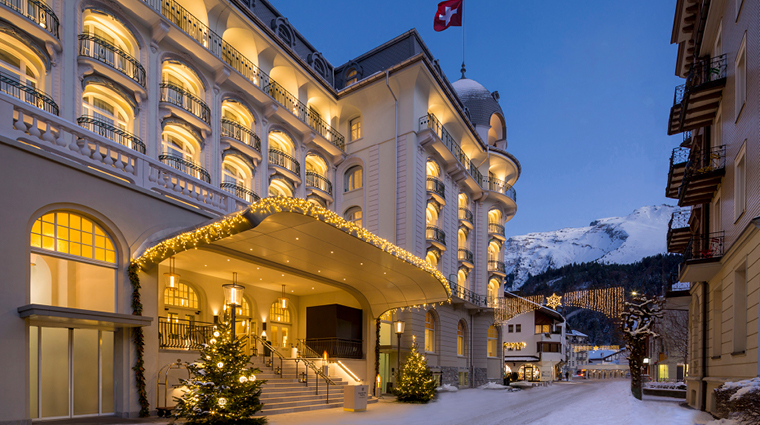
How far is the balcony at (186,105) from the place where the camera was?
1998cm

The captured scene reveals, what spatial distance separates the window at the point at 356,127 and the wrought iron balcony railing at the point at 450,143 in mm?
4299

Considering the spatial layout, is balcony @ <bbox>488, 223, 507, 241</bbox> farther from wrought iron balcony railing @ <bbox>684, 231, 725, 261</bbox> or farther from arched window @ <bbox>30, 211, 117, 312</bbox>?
arched window @ <bbox>30, 211, 117, 312</bbox>

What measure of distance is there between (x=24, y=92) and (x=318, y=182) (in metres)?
15.7

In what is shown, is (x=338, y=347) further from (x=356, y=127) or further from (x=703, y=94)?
(x=703, y=94)

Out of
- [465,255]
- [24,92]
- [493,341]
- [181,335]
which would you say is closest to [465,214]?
[465,255]

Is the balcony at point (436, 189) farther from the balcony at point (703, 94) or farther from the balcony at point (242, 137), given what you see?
the balcony at point (703, 94)

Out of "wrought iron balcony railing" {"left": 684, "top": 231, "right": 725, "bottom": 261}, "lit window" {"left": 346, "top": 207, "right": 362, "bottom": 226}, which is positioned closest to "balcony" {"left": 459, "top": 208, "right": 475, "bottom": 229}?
"lit window" {"left": 346, "top": 207, "right": 362, "bottom": 226}

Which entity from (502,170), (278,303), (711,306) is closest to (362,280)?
(278,303)

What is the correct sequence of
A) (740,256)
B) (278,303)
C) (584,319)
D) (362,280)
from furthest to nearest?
(584,319) → (278,303) → (362,280) → (740,256)

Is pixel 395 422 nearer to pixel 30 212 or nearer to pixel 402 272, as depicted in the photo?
pixel 402 272

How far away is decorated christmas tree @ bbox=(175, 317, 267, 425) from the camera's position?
36.3ft

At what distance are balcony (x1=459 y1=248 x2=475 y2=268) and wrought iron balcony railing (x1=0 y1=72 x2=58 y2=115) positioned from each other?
1071 inches

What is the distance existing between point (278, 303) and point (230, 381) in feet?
38.2

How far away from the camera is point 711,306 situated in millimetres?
16609
